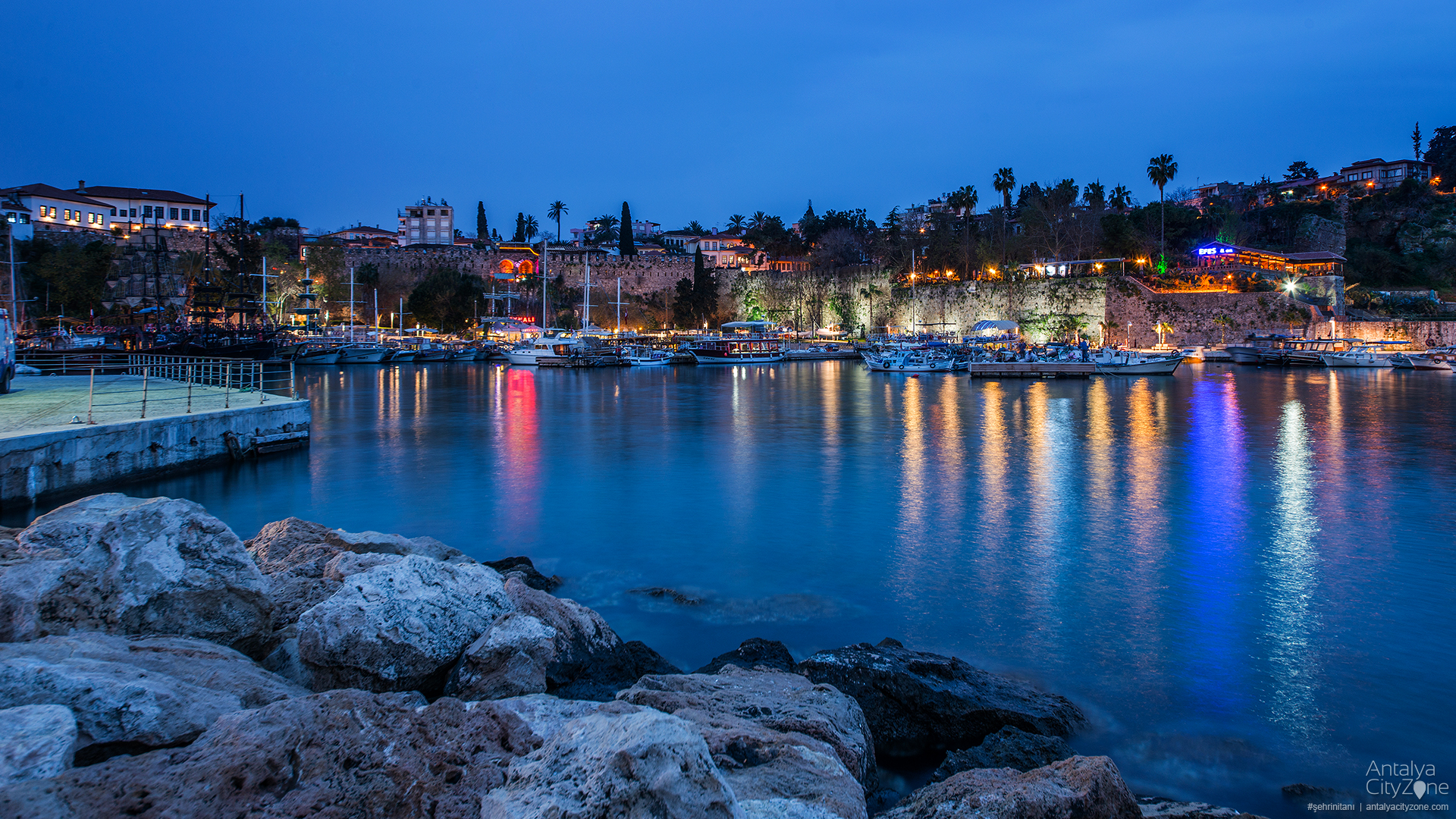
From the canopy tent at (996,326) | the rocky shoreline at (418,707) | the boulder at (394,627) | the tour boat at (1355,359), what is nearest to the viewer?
the rocky shoreline at (418,707)

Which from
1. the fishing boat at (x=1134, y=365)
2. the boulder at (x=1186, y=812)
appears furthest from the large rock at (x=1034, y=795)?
the fishing boat at (x=1134, y=365)

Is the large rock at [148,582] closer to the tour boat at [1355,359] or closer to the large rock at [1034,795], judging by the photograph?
the large rock at [1034,795]

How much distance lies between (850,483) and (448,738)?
9.00 m

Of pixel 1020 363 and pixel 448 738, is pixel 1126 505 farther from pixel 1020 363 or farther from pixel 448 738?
pixel 1020 363

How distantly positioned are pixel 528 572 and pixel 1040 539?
4.97m

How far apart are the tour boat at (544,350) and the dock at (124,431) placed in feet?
80.4

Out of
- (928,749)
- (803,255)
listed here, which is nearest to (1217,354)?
(803,255)

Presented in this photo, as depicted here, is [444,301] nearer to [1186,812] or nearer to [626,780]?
[1186,812]

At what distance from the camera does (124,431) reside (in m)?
9.27

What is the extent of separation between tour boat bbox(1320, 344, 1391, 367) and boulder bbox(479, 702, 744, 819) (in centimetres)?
4416

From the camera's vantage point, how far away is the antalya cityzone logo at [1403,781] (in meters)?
3.65

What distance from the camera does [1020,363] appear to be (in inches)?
1272

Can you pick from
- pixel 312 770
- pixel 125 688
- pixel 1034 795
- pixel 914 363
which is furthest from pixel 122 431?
pixel 914 363

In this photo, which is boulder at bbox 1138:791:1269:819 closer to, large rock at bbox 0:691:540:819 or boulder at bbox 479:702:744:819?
boulder at bbox 479:702:744:819
